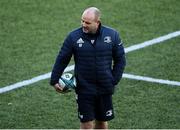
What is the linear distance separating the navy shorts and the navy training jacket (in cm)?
8

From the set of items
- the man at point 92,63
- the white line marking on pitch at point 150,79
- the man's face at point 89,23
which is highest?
the man's face at point 89,23

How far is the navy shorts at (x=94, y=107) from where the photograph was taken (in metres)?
6.48

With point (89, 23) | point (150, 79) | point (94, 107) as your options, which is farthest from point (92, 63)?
point (150, 79)

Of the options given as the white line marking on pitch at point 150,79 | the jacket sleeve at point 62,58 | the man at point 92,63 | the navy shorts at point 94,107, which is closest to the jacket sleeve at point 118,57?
the man at point 92,63

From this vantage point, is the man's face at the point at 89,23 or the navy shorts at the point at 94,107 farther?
the navy shorts at the point at 94,107

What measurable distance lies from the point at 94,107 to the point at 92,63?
1.89 feet

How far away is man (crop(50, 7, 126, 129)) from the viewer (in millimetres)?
6277

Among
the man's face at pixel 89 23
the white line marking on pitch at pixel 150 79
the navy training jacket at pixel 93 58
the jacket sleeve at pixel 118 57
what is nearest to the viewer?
the man's face at pixel 89 23

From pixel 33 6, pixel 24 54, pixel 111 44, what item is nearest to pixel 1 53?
pixel 24 54

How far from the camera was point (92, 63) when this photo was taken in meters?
6.32

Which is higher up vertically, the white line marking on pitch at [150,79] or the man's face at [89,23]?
the man's face at [89,23]

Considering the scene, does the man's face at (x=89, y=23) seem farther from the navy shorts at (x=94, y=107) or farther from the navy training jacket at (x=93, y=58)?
the navy shorts at (x=94, y=107)

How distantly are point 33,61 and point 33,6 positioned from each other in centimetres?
269

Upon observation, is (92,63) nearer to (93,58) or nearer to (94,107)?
(93,58)
